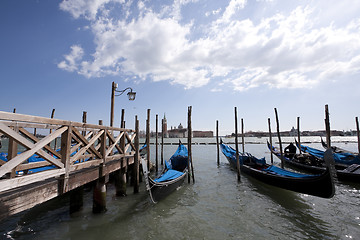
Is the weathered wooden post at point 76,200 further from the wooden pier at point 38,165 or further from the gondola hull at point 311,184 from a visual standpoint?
the gondola hull at point 311,184

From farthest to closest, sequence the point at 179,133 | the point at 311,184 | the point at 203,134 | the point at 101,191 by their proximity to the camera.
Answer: the point at 203,134
the point at 179,133
the point at 311,184
the point at 101,191

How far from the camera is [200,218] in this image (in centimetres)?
488

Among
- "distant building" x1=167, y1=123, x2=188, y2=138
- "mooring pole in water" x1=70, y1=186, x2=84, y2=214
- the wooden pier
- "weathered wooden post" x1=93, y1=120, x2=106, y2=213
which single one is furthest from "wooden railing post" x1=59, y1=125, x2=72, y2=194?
"distant building" x1=167, y1=123, x2=188, y2=138

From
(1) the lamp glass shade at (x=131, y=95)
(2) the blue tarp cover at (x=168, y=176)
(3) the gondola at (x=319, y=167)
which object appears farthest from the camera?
(3) the gondola at (x=319, y=167)

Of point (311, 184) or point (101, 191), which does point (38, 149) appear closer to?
point (101, 191)

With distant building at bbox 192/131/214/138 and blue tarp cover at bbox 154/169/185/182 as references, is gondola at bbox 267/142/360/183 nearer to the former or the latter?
blue tarp cover at bbox 154/169/185/182

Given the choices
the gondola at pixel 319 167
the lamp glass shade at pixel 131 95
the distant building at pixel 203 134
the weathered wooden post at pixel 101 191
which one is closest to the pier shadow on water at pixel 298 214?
the gondola at pixel 319 167

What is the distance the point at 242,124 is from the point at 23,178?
1504cm

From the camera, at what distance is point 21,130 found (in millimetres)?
3254

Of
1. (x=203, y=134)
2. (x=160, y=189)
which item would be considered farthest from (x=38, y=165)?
(x=203, y=134)

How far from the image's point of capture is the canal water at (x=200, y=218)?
159 inches

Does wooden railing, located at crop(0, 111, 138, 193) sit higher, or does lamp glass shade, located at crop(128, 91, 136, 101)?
lamp glass shade, located at crop(128, 91, 136, 101)

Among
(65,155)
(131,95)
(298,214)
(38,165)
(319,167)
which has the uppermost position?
(131,95)

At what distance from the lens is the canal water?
4.04 metres
